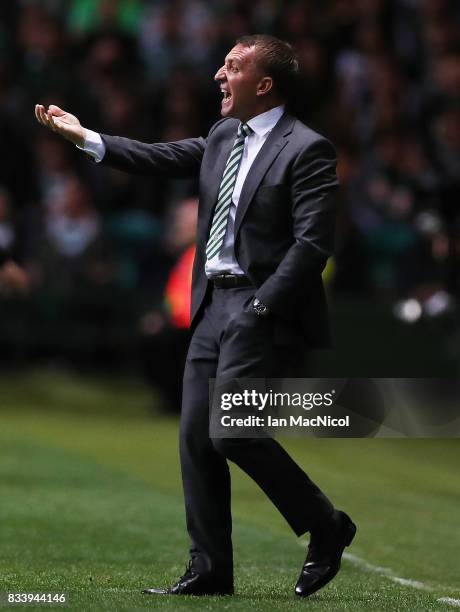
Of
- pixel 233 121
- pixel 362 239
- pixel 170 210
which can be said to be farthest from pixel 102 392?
pixel 233 121

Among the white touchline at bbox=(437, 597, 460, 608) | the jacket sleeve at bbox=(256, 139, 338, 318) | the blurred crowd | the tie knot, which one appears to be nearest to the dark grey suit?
the jacket sleeve at bbox=(256, 139, 338, 318)

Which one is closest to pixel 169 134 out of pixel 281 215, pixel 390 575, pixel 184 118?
pixel 184 118

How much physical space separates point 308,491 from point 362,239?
33.4ft

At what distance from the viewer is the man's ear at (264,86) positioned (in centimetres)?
610

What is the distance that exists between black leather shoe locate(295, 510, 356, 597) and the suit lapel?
126 cm

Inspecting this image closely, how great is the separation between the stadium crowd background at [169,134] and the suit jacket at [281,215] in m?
9.02

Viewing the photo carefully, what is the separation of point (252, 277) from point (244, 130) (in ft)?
2.10

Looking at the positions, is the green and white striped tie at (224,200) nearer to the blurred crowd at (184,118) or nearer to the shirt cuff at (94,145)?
the shirt cuff at (94,145)

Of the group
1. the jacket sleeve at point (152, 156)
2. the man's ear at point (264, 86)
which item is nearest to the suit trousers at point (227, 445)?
the jacket sleeve at point (152, 156)

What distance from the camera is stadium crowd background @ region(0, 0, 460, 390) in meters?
16.0

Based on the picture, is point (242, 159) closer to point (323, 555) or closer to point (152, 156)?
point (152, 156)

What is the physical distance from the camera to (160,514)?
30.2ft

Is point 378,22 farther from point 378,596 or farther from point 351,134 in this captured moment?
point 378,596

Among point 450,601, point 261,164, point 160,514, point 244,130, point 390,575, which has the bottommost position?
point 160,514
